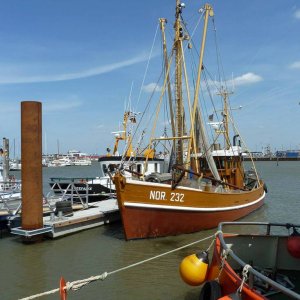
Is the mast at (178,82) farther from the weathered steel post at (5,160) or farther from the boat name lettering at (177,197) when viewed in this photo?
the weathered steel post at (5,160)

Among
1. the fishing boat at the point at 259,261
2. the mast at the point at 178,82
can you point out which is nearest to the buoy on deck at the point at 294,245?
the fishing boat at the point at 259,261

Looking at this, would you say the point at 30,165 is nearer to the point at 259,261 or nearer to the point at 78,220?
the point at 78,220

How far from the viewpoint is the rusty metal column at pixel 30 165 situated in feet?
40.4

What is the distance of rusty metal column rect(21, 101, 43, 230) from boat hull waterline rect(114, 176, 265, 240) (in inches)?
99.4

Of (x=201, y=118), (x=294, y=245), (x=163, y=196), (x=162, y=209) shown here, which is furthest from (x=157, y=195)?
(x=294, y=245)

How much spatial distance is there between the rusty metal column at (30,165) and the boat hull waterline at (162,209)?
2.52 metres

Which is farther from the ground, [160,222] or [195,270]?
[195,270]

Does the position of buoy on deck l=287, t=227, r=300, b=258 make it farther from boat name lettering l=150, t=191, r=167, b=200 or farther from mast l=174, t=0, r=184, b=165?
mast l=174, t=0, r=184, b=165

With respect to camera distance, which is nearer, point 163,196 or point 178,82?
point 163,196

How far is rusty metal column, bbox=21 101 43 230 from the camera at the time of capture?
485 inches

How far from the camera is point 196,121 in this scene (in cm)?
1750

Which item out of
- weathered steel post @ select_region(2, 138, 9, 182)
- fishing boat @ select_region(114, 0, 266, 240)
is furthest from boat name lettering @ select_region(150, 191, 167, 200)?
weathered steel post @ select_region(2, 138, 9, 182)

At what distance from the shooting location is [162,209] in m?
13.3

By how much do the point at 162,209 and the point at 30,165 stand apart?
4.44 meters
